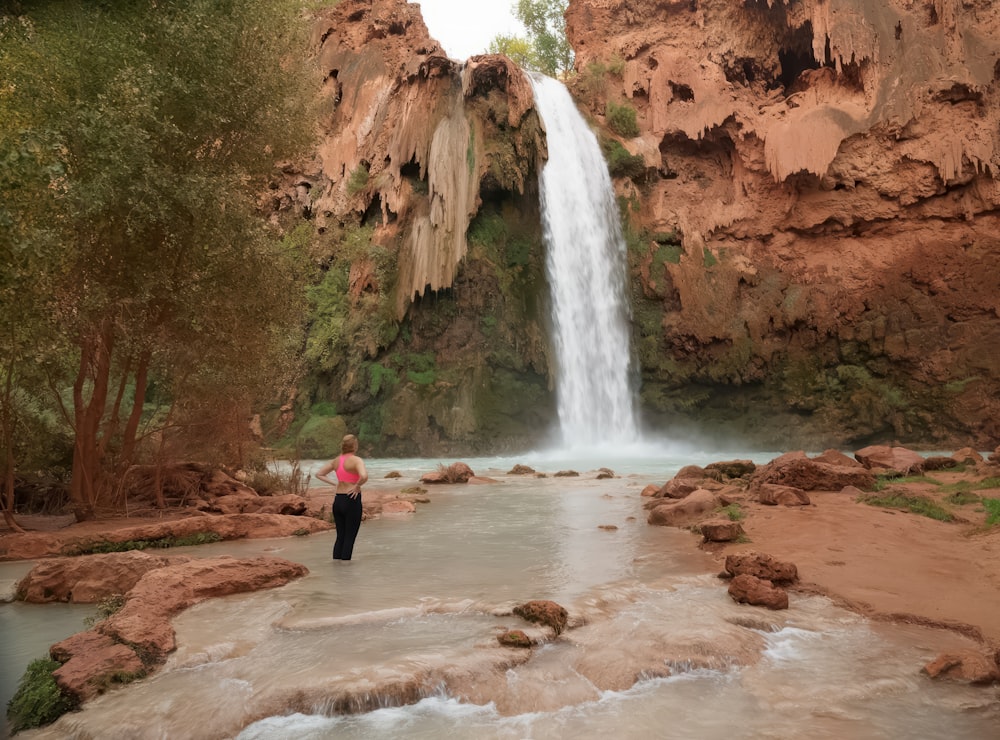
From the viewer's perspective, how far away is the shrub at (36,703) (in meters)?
3.87

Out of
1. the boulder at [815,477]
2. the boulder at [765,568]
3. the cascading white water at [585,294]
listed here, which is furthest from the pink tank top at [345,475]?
the cascading white water at [585,294]

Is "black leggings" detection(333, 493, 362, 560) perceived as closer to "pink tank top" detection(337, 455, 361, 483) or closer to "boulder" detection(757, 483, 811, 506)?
"pink tank top" detection(337, 455, 361, 483)

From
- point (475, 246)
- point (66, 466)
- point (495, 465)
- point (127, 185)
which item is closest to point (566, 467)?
point (495, 465)

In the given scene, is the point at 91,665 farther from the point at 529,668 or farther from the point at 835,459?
the point at 835,459

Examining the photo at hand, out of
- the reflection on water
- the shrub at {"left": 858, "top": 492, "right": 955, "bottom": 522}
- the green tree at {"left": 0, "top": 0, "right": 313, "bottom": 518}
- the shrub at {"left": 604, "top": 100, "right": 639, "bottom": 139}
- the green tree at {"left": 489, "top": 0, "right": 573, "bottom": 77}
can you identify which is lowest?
the reflection on water

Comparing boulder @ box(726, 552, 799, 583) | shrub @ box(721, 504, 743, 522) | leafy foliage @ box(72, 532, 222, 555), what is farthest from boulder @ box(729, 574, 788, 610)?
leafy foliage @ box(72, 532, 222, 555)

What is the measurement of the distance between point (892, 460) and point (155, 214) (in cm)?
1433

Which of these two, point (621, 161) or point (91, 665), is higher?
point (621, 161)

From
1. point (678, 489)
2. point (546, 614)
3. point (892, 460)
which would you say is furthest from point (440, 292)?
point (546, 614)

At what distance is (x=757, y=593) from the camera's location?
6.12m

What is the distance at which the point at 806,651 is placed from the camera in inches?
199

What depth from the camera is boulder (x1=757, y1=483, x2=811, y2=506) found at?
10531 mm

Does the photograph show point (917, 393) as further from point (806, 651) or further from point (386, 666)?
point (386, 666)

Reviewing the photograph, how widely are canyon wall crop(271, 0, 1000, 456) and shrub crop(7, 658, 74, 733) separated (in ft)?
74.5
